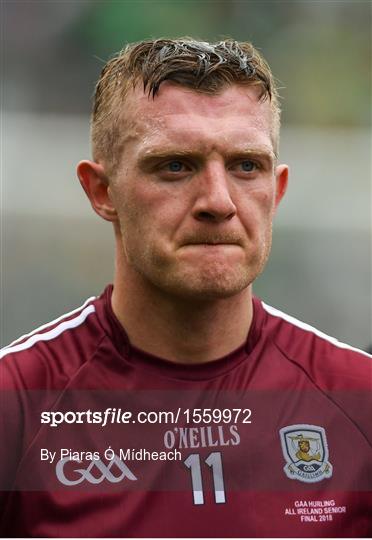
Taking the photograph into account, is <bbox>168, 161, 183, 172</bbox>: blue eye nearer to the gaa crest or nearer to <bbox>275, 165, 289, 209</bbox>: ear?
<bbox>275, 165, 289, 209</bbox>: ear

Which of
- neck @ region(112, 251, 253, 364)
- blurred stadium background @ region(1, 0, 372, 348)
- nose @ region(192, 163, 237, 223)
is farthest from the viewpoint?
blurred stadium background @ region(1, 0, 372, 348)

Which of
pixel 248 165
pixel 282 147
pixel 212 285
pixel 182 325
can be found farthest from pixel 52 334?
pixel 282 147

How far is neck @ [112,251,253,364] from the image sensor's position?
1.55 m

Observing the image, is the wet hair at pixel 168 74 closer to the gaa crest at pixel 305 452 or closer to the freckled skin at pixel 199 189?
the freckled skin at pixel 199 189

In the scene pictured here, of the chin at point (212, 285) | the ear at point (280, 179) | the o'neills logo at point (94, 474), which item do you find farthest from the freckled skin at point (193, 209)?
the o'neills logo at point (94, 474)

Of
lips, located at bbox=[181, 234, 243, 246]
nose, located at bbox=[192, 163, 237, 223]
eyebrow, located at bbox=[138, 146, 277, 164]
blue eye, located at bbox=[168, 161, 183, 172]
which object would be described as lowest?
lips, located at bbox=[181, 234, 243, 246]

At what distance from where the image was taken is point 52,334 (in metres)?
1.63

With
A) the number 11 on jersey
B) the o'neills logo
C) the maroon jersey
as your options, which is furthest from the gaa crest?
A: the o'neills logo

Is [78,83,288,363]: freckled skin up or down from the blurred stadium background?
down

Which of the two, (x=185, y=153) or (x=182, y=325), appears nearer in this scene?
(x=185, y=153)

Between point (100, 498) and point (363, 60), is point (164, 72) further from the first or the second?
point (363, 60)

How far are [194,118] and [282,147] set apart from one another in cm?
129

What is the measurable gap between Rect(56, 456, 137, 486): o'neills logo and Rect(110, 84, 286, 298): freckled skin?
0.33m

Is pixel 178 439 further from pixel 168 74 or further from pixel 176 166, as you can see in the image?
pixel 168 74
